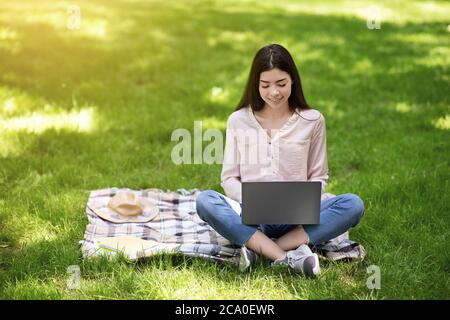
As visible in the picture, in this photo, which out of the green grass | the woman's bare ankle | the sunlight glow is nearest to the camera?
the green grass

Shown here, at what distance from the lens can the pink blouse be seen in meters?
3.64

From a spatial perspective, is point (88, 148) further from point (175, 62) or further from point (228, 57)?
point (228, 57)

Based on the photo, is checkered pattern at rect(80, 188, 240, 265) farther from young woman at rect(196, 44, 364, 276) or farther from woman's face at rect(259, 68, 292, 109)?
woman's face at rect(259, 68, 292, 109)

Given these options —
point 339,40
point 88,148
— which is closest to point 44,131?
point 88,148

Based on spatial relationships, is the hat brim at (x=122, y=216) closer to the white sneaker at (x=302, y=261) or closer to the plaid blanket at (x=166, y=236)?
the plaid blanket at (x=166, y=236)

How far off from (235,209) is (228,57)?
4.46 m

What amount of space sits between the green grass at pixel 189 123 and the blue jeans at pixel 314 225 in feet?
0.64

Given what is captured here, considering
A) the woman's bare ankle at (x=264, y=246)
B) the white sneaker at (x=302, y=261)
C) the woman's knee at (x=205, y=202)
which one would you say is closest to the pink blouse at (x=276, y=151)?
the woman's knee at (x=205, y=202)

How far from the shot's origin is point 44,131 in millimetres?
5355

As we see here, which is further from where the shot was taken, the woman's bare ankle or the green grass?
the woman's bare ankle

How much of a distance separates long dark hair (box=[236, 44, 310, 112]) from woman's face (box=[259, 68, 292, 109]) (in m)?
0.03

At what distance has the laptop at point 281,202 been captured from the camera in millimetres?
3172

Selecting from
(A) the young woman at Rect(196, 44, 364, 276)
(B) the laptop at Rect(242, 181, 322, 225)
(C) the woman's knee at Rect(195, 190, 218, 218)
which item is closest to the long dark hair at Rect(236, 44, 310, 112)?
(A) the young woman at Rect(196, 44, 364, 276)
